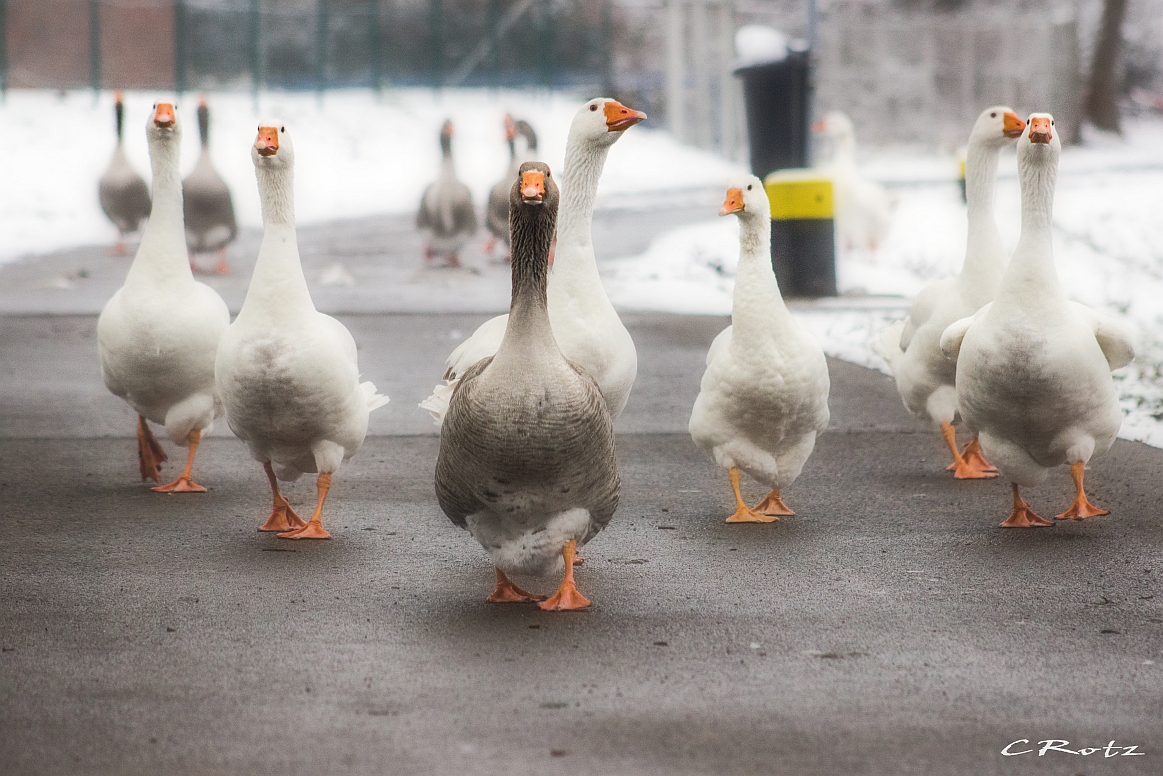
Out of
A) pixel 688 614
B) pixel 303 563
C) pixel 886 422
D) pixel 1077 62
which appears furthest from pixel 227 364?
pixel 1077 62

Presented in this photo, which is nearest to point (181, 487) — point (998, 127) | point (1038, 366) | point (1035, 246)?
point (1038, 366)

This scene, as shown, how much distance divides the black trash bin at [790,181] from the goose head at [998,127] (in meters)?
5.24

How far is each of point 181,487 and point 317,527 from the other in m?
1.16

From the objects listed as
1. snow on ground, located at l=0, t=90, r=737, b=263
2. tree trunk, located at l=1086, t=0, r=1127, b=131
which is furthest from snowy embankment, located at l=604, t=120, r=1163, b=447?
tree trunk, located at l=1086, t=0, r=1127, b=131

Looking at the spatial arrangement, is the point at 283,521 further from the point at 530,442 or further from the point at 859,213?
the point at 859,213

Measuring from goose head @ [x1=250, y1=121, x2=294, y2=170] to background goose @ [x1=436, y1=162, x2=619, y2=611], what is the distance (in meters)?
1.54

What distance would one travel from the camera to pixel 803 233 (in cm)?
1257

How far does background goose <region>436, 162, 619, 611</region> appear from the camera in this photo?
14.8 feet

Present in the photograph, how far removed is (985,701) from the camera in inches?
152

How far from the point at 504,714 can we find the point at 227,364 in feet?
8.31

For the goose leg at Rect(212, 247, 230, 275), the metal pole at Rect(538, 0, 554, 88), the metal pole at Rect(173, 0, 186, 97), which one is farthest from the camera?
the metal pole at Rect(538, 0, 554, 88)

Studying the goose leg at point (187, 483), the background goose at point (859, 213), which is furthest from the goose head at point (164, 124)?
the background goose at point (859, 213)

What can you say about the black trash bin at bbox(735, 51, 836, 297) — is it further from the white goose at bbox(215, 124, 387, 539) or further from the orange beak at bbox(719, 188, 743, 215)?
the white goose at bbox(215, 124, 387, 539)

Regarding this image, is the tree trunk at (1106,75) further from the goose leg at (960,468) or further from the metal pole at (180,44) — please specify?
the goose leg at (960,468)
